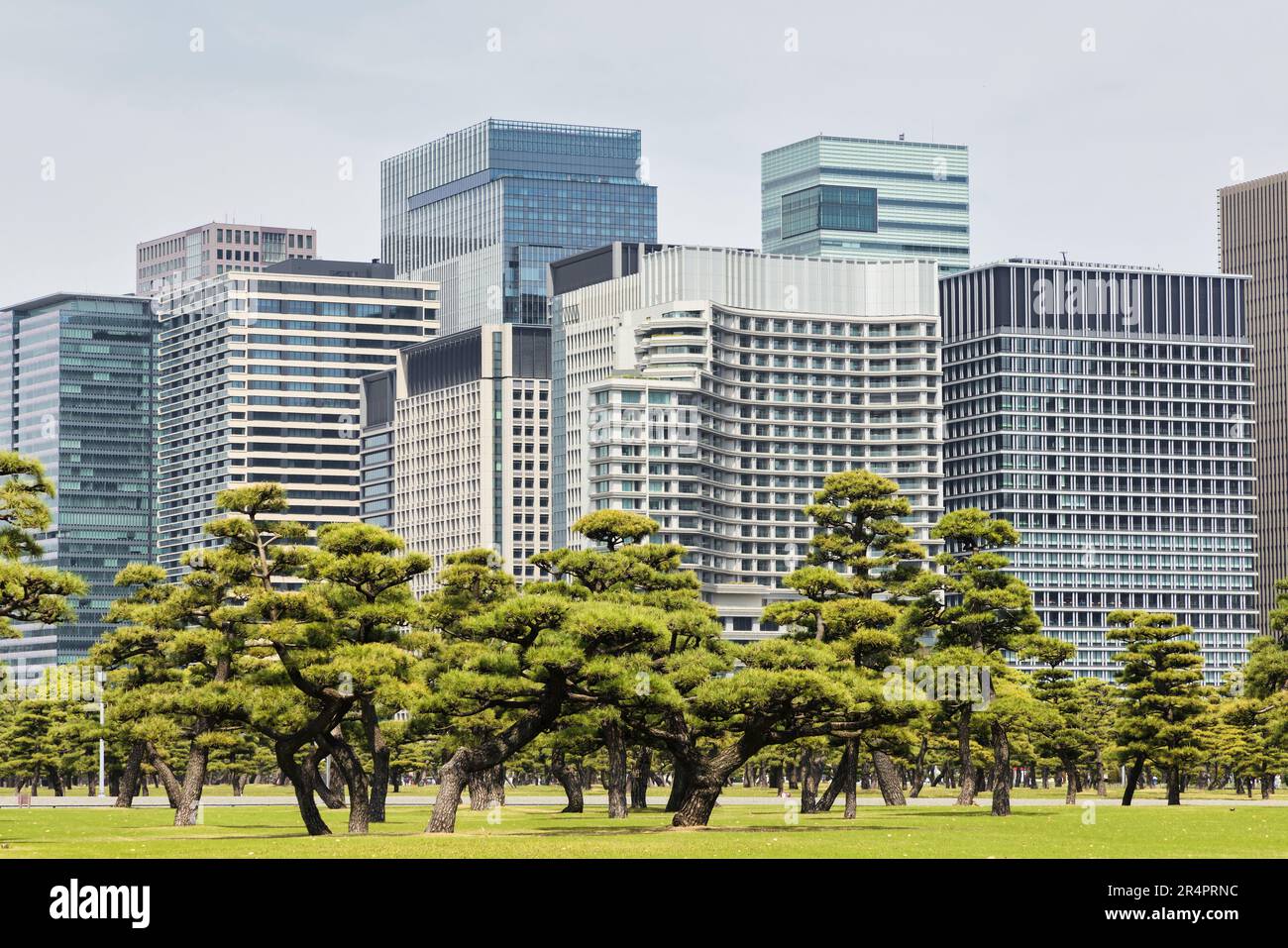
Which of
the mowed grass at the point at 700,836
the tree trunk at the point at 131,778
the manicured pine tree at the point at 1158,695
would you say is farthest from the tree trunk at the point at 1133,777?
the tree trunk at the point at 131,778

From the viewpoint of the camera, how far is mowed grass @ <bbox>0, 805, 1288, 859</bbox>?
55.5 m

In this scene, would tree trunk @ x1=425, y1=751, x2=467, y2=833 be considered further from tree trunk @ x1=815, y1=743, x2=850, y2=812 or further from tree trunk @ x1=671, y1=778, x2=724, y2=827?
tree trunk @ x1=815, y1=743, x2=850, y2=812

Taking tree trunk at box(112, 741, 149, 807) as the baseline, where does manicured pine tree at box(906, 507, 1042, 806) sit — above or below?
above

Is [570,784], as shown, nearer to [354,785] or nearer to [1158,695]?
[1158,695]

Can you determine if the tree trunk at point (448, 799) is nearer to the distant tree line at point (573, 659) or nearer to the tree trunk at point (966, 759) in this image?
the distant tree line at point (573, 659)

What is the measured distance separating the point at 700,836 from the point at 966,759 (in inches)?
1436

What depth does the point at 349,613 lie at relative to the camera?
2712 inches

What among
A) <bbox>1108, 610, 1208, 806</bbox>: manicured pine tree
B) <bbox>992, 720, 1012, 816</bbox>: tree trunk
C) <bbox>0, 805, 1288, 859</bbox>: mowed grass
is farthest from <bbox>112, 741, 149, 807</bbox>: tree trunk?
<bbox>1108, 610, 1208, 806</bbox>: manicured pine tree

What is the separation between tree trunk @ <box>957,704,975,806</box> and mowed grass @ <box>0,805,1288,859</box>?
3059mm

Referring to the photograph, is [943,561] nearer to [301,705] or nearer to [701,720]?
[701,720]

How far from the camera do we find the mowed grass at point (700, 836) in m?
55.5

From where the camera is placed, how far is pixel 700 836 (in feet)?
213
